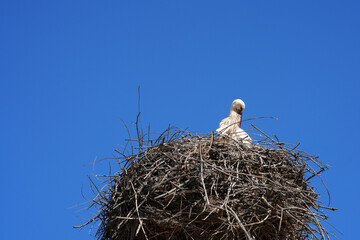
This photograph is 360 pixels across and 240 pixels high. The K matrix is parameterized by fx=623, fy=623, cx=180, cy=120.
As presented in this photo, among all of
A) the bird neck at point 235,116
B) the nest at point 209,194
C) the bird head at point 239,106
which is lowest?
the nest at point 209,194

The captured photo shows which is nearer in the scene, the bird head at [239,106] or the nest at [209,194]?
the nest at [209,194]

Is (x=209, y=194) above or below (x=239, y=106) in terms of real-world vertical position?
below

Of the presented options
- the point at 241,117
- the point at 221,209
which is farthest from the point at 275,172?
the point at 241,117

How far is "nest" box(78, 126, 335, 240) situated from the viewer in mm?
4906

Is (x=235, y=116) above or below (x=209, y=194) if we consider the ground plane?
above

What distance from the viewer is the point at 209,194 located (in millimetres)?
4977

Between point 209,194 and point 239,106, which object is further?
point 239,106

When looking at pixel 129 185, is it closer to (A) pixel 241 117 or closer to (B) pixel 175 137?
(B) pixel 175 137

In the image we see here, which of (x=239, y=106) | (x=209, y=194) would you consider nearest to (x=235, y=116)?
(x=239, y=106)

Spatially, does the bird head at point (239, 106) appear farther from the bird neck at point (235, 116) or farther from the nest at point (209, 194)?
the nest at point (209, 194)

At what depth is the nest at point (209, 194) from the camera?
16.1 feet

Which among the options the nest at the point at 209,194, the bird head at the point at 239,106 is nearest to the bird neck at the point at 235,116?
the bird head at the point at 239,106

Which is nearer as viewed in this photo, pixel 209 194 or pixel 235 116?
pixel 209 194

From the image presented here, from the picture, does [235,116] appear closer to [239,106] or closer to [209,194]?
[239,106]
